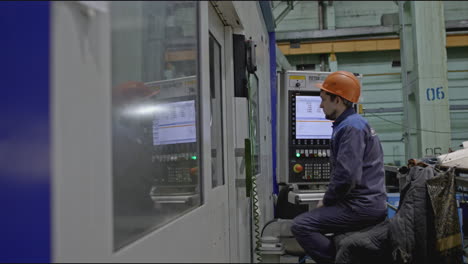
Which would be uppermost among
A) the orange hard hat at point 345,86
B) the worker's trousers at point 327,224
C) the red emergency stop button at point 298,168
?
the orange hard hat at point 345,86

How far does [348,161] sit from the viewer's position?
2.14m

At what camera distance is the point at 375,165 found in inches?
89.4

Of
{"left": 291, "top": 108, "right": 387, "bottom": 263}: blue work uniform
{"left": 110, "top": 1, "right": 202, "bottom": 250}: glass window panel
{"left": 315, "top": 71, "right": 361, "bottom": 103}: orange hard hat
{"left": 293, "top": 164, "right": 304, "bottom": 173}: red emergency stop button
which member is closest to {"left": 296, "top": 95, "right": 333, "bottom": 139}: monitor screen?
{"left": 293, "top": 164, "right": 304, "bottom": 173}: red emergency stop button

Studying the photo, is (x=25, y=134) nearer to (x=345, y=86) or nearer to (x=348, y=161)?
(x=348, y=161)

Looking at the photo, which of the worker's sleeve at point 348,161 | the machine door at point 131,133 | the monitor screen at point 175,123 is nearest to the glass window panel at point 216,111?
the machine door at point 131,133

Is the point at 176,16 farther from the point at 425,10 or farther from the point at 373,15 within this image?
the point at 373,15

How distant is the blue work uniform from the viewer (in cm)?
215

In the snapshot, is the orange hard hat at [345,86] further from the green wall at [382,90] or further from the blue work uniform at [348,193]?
the green wall at [382,90]

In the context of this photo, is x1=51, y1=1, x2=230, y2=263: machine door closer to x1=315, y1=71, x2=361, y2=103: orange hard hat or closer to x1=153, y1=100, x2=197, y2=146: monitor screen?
x1=153, y1=100, x2=197, y2=146: monitor screen

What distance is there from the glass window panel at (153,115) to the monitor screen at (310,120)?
2.01 metres

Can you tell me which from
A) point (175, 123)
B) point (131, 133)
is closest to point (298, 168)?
point (175, 123)

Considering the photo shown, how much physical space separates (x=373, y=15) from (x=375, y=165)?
6225 millimetres

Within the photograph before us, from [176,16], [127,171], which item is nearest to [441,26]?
[176,16]

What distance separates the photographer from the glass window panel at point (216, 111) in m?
1.76
